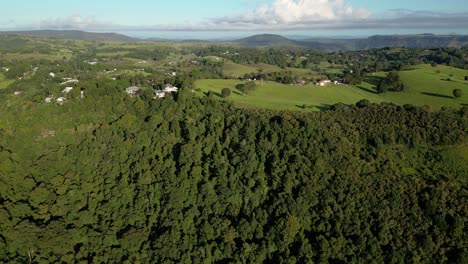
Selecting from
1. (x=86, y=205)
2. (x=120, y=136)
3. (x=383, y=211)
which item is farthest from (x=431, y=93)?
(x=86, y=205)

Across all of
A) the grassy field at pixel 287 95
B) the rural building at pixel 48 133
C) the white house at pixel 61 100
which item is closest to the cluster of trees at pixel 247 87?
the grassy field at pixel 287 95

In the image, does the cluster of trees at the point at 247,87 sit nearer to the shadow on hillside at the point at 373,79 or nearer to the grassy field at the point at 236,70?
the shadow on hillside at the point at 373,79

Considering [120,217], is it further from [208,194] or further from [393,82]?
[393,82]

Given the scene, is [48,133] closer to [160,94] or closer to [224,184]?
[160,94]

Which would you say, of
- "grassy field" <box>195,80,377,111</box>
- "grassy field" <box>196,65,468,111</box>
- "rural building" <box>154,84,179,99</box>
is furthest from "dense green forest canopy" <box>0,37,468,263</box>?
"grassy field" <box>196,65,468,111</box>

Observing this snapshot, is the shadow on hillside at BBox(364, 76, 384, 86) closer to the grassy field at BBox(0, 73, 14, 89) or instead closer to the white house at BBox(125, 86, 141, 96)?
the white house at BBox(125, 86, 141, 96)

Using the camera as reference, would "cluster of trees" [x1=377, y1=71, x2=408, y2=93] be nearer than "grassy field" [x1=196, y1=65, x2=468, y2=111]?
No

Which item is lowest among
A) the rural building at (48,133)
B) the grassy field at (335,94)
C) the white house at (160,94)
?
the rural building at (48,133)
